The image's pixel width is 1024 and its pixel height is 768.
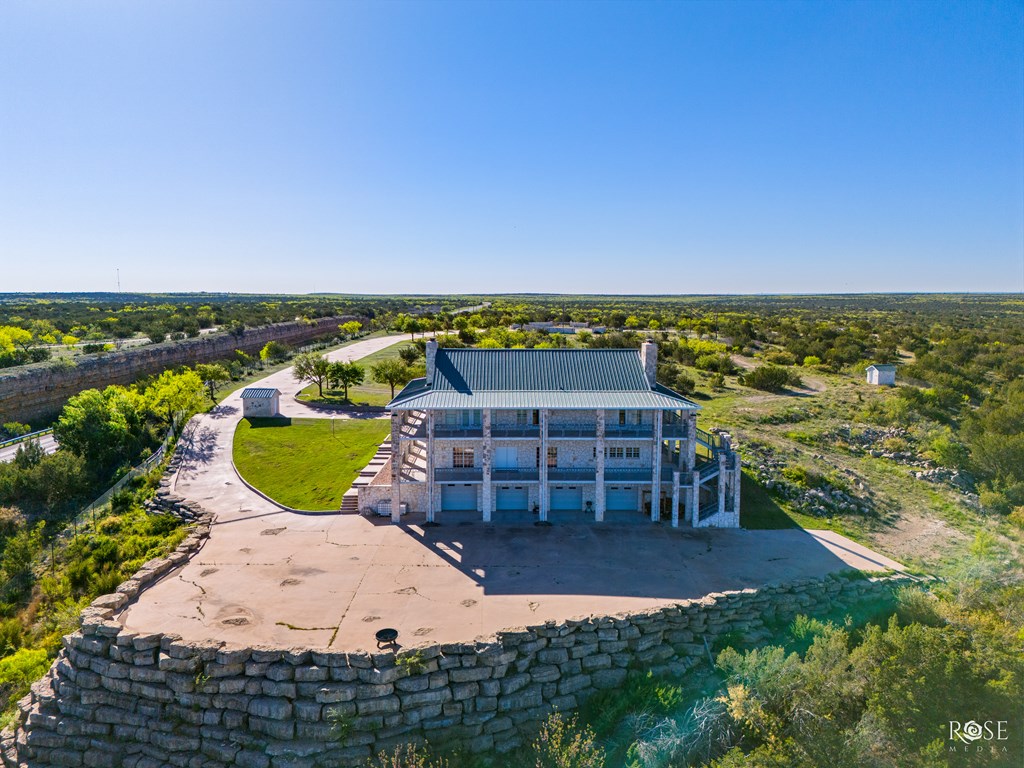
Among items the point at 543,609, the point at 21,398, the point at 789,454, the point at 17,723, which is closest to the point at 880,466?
the point at 789,454

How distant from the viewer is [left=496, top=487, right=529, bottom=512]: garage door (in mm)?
28359

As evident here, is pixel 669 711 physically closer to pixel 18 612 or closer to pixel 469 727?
pixel 469 727

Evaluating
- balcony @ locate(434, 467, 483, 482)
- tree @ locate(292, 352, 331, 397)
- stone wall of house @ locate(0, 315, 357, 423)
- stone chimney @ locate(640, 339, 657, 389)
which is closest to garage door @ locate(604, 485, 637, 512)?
stone chimney @ locate(640, 339, 657, 389)

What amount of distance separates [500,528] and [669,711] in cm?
1233

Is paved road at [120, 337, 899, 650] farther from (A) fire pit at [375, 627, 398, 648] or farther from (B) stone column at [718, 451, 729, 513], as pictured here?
(B) stone column at [718, 451, 729, 513]

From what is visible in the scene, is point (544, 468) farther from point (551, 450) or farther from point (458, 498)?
point (458, 498)

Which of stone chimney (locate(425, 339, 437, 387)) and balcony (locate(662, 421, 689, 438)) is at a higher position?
stone chimney (locate(425, 339, 437, 387))

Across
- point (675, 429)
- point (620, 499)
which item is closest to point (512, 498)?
point (620, 499)

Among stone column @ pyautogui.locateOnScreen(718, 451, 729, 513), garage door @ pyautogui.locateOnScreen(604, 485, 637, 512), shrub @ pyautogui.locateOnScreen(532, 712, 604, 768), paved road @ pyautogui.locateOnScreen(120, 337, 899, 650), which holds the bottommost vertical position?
shrub @ pyautogui.locateOnScreen(532, 712, 604, 768)

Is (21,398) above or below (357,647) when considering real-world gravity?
above

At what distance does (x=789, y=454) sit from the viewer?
1443 inches

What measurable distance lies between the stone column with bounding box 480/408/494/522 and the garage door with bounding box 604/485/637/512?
6150 millimetres

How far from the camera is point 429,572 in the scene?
71.7 ft

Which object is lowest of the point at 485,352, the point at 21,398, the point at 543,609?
the point at 543,609
